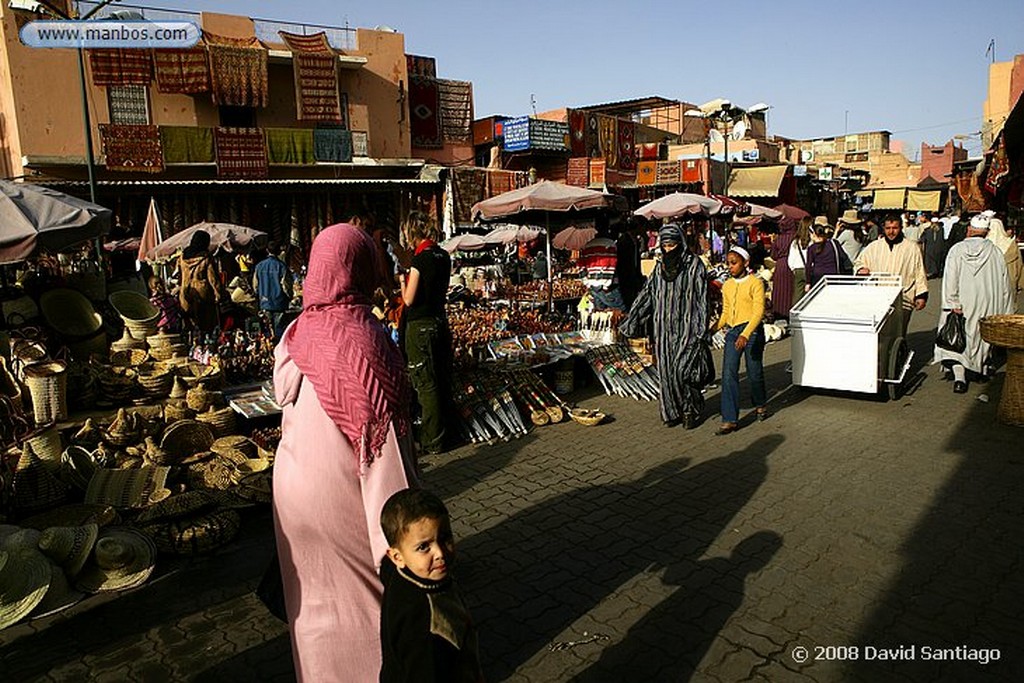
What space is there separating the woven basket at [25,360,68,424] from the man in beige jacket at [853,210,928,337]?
8.51 meters

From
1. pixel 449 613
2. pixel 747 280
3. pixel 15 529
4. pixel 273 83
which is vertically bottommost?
pixel 15 529

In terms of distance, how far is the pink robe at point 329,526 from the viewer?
221 cm

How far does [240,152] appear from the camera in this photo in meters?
18.1

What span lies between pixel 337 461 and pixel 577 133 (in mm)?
24427

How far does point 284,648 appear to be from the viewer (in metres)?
3.16

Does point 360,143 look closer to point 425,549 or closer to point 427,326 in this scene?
point 427,326

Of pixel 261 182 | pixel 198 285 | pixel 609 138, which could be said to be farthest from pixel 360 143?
pixel 198 285

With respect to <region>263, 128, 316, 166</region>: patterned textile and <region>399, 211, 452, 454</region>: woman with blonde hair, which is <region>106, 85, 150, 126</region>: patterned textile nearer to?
<region>263, 128, 316, 166</region>: patterned textile

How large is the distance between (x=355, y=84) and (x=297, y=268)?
6.22 metres

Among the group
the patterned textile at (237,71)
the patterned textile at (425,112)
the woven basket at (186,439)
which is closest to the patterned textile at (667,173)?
the patterned textile at (425,112)

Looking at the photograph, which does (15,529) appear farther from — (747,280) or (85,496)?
(747,280)

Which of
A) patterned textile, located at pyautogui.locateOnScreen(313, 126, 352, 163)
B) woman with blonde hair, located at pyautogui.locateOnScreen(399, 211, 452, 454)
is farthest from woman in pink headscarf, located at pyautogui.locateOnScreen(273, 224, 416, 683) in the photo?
patterned textile, located at pyautogui.locateOnScreen(313, 126, 352, 163)

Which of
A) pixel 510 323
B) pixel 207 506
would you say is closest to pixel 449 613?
pixel 207 506

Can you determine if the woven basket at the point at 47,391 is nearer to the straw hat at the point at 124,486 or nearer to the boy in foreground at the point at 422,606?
the straw hat at the point at 124,486
